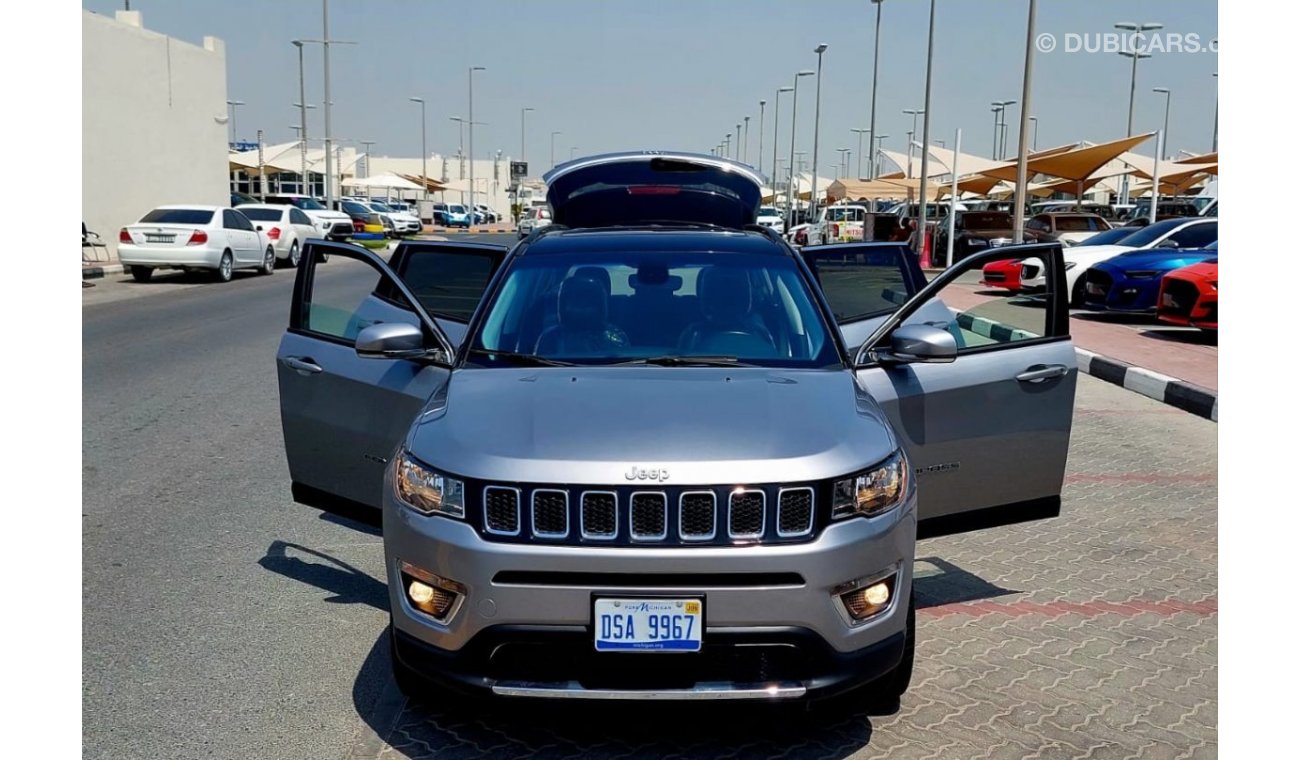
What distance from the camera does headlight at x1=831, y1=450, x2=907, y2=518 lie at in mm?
3623

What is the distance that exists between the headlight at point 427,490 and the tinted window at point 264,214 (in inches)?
1155

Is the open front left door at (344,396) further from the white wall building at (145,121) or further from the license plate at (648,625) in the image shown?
the white wall building at (145,121)

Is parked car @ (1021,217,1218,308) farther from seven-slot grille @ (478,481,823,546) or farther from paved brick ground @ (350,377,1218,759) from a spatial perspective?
seven-slot grille @ (478,481,823,546)

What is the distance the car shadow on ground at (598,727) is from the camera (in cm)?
389

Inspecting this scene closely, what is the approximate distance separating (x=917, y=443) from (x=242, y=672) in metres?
2.61

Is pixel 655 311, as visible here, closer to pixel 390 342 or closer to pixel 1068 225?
pixel 390 342

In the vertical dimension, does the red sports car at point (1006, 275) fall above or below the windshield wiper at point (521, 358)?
below

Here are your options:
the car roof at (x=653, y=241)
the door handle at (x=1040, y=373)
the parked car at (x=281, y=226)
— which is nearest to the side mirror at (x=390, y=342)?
the car roof at (x=653, y=241)

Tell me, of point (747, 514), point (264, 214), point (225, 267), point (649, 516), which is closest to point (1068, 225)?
point (225, 267)

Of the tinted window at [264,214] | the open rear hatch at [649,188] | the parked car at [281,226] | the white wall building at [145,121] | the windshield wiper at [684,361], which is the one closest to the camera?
the windshield wiper at [684,361]

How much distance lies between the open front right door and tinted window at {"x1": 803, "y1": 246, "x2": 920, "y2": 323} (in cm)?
114

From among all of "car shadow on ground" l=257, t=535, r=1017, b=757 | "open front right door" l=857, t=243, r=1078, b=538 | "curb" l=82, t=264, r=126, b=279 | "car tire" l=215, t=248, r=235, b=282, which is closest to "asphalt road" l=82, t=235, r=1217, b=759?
"car shadow on ground" l=257, t=535, r=1017, b=757

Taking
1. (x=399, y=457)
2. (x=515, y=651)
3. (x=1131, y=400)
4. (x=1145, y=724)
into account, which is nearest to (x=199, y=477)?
(x=399, y=457)

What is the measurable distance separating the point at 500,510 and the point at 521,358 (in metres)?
1.09
